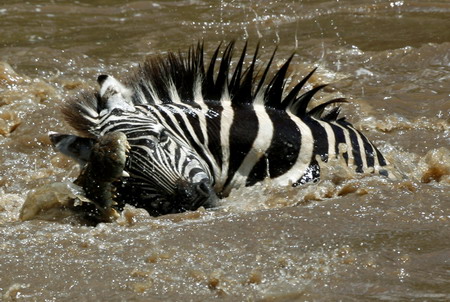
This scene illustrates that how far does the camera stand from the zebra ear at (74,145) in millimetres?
5234

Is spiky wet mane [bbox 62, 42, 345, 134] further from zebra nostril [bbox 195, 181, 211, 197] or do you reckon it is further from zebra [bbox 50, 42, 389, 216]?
zebra nostril [bbox 195, 181, 211, 197]

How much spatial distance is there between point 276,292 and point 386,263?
62 centimetres

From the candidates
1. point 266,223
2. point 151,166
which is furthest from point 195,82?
point 266,223

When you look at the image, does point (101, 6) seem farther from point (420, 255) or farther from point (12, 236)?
point (420, 255)

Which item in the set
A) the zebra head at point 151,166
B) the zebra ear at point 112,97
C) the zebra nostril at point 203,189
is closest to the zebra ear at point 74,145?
the zebra head at point 151,166

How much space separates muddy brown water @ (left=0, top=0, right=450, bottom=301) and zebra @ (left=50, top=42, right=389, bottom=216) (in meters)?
0.18

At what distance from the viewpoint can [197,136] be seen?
18.3 ft

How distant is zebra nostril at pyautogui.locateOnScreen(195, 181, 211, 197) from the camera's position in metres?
5.21

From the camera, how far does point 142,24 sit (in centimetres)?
1186

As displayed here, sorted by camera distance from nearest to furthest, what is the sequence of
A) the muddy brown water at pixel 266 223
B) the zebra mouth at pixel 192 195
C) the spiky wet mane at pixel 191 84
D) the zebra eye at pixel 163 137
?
the muddy brown water at pixel 266 223 → the zebra mouth at pixel 192 195 → the zebra eye at pixel 163 137 → the spiky wet mane at pixel 191 84

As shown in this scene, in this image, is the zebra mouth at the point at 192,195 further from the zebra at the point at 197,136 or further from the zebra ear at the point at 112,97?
the zebra ear at the point at 112,97

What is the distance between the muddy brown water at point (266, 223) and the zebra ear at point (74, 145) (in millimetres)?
194

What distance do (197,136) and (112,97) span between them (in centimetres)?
58

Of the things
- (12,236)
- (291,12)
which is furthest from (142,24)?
(12,236)
